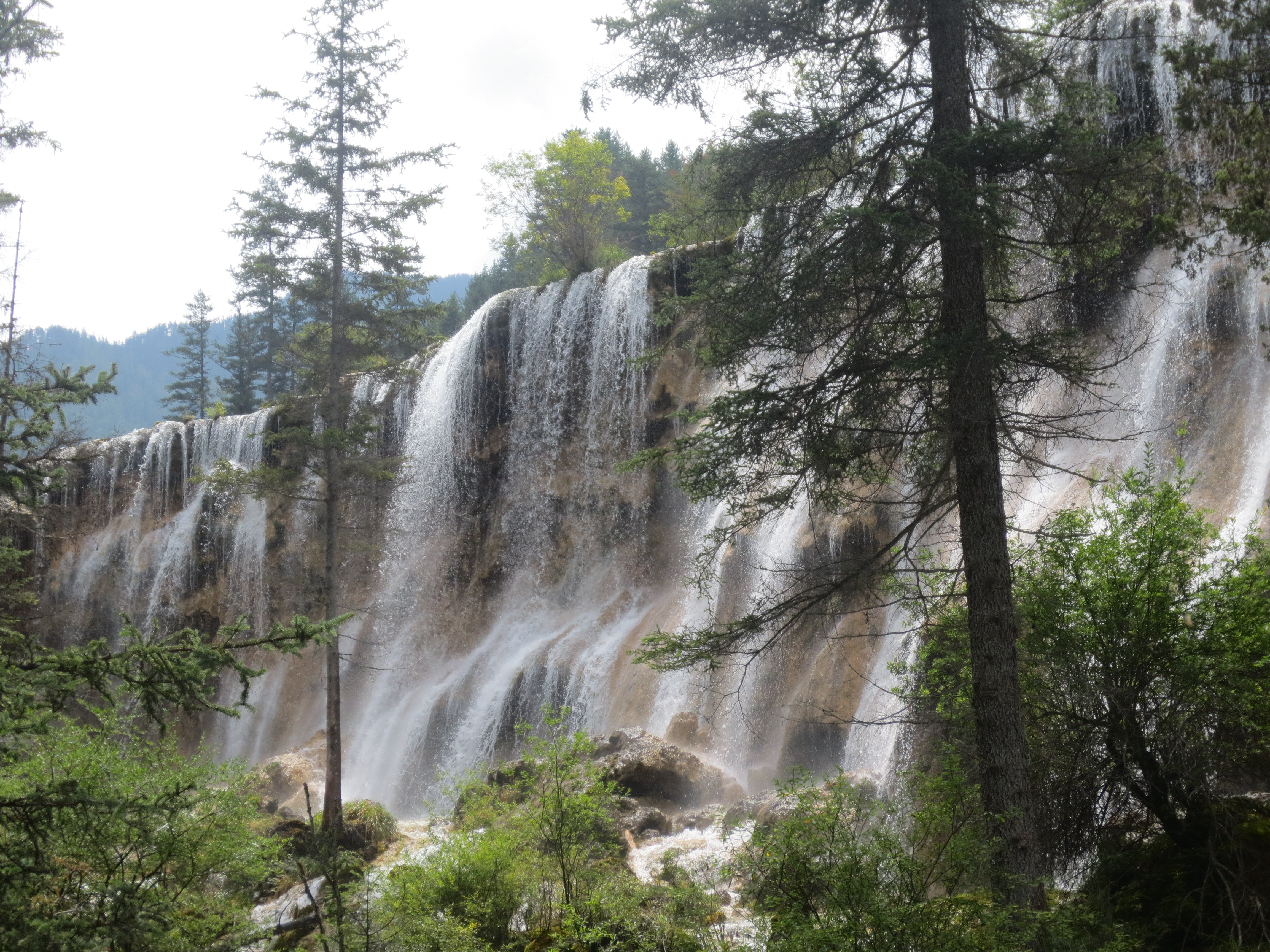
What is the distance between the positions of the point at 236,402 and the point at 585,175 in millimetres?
23989

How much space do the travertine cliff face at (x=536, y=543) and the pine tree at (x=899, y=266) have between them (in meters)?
4.74

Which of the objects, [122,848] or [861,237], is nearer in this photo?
[861,237]

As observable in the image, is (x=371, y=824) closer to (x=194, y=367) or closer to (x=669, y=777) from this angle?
(x=669, y=777)

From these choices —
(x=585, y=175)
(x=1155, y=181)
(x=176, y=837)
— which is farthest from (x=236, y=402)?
(x=1155, y=181)

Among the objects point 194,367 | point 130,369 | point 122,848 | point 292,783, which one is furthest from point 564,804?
point 130,369

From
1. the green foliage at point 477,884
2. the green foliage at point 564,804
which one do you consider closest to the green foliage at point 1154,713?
the green foliage at point 564,804

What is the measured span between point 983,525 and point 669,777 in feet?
25.3

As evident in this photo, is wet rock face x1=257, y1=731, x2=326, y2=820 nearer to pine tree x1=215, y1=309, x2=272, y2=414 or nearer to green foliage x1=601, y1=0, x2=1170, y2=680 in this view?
green foliage x1=601, y1=0, x2=1170, y2=680

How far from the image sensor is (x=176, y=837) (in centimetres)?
613

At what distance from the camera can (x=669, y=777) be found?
40.5 ft

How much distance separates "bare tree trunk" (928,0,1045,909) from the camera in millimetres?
5578

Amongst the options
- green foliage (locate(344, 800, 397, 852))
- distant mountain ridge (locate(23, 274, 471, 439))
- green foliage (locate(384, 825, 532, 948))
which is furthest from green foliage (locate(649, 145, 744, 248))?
distant mountain ridge (locate(23, 274, 471, 439))

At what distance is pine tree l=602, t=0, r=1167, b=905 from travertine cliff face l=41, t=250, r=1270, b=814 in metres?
4.74

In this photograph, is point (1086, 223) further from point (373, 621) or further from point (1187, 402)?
point (373, 621)
